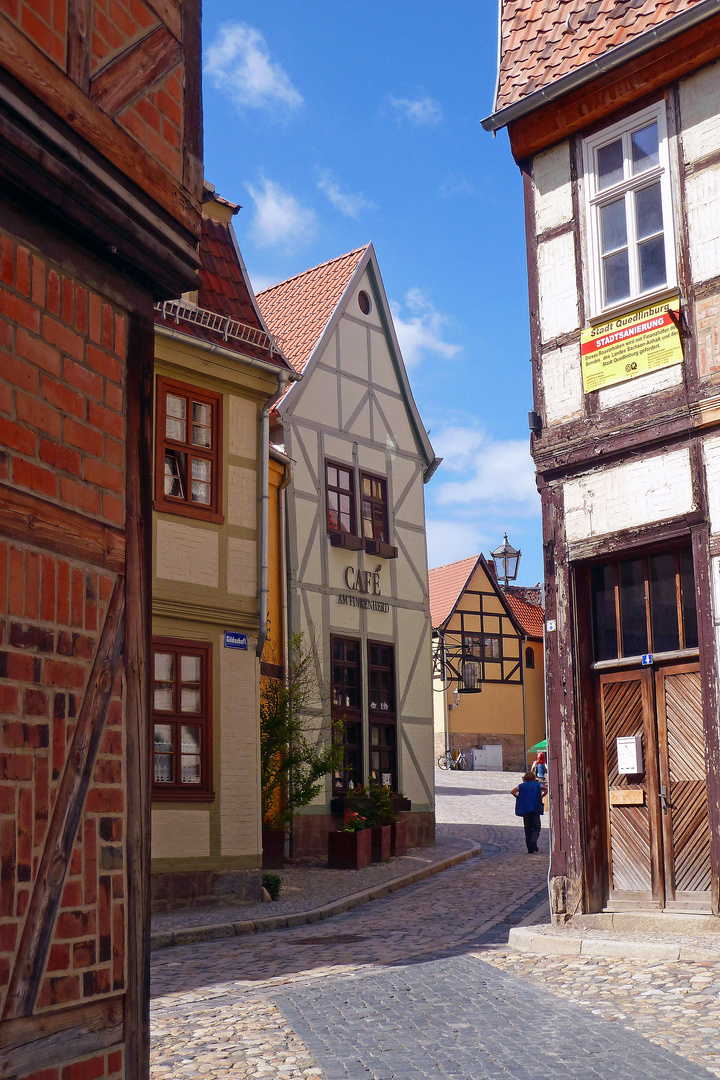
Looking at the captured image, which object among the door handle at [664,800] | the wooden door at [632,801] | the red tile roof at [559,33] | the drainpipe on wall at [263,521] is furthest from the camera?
the drainpipe on wall at [263,521]

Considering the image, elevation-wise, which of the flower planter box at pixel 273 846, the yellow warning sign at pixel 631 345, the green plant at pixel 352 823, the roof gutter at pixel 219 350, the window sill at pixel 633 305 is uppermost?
the roof gutter at pixel 219 350

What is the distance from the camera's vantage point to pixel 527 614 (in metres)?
51.4

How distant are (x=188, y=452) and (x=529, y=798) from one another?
28.2 feet

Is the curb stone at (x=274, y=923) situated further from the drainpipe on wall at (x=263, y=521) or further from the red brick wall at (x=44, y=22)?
the red brick wall at (x=44, y=22)

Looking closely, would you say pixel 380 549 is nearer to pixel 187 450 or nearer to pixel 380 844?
pixel 380 844

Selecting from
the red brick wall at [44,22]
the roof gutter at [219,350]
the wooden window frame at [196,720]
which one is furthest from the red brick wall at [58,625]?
the roof gutter at [219,350]

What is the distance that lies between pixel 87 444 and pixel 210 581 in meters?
10.5

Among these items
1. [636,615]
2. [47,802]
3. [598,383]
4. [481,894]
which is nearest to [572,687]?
[636,615]

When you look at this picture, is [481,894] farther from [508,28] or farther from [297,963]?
[508,28]

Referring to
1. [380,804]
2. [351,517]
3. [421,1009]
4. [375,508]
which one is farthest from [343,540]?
[421,1009]

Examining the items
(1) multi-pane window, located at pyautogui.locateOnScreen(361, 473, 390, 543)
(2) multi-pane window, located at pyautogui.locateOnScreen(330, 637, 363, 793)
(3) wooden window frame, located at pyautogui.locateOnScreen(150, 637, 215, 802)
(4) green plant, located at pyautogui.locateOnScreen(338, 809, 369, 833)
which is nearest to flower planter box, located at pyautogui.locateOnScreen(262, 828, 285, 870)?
(4) green plant, located at pyautogui.locateOnScreen(338, 809, 369, 833)

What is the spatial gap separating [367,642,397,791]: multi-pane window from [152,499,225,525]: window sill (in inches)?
274

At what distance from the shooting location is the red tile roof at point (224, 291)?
1510cm

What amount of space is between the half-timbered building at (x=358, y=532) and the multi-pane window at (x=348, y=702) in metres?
0.02
